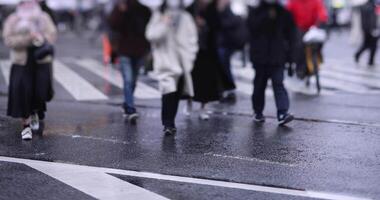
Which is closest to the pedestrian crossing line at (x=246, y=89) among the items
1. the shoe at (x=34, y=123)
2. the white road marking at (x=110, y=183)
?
the shoe at (x=34, y=123)

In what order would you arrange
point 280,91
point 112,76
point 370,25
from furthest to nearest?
1. point 370,25
2. point 112,76
3. point 280,91

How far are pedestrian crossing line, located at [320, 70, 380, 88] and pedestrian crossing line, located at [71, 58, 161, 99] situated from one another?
432cm

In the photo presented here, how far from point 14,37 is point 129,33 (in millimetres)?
1943

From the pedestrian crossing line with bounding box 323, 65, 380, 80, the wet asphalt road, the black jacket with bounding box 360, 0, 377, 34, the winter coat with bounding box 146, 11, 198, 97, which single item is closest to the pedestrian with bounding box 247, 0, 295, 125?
the wet asphalt road

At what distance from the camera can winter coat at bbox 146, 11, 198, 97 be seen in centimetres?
837

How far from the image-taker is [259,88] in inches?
378

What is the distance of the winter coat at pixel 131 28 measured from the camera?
31.4 ft

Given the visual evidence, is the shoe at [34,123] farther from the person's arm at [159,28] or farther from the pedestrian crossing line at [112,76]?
the pedestrian crossing line at [112,76]

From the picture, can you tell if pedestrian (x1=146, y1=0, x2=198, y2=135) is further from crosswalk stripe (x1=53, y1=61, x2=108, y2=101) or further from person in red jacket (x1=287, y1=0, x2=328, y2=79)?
person in red jacket (x1=287, y1=0, x2=328, y2=79)

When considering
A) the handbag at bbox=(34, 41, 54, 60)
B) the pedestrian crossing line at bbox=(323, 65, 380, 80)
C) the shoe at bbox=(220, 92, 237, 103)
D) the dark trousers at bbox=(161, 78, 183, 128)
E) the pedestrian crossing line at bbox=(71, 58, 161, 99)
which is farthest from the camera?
the pedestrian crossing line at bbox=(323, 65, 380, 80)

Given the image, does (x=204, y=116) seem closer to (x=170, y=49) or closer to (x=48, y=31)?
(x=170, y=49)

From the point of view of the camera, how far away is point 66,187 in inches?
241

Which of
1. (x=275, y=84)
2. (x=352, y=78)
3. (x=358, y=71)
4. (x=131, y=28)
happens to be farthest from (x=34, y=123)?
(x=358, y=71)

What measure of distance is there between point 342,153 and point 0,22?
98.8ft
